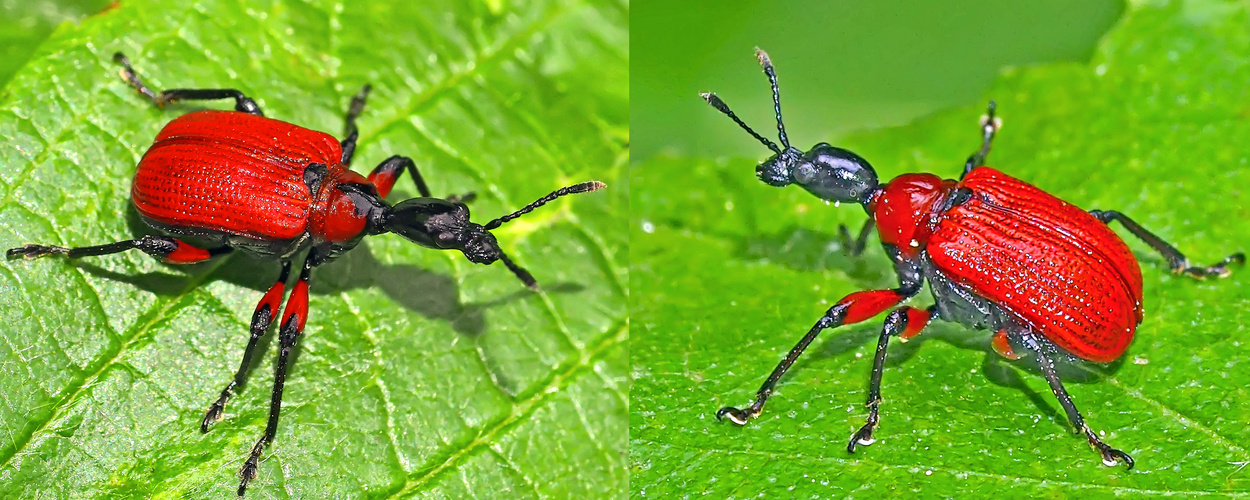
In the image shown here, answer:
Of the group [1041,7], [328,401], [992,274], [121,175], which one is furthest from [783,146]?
[121,175]

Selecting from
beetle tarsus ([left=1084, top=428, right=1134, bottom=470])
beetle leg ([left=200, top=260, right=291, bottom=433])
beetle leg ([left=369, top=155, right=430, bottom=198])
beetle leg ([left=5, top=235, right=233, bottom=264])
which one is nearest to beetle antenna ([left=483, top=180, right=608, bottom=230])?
beetle leg ([left=369, top=155, right=430, bottom=198])

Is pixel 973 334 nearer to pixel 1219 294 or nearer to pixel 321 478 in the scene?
pixel 1219 294

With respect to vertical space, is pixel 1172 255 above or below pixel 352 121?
below

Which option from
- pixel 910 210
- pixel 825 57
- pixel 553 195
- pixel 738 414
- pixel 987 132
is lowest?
pixel 738 414

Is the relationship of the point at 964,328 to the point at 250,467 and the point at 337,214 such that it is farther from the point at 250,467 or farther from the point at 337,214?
the point at 250,467

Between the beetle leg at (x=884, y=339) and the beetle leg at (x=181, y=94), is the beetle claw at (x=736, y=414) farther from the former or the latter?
the beetle leg at (x=181, y=94)

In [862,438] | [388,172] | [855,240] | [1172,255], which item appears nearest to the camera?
[862,438]

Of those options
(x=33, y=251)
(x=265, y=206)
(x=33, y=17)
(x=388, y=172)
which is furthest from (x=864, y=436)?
(x=33, y=17)

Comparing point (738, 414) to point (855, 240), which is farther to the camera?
point (855, 240)
